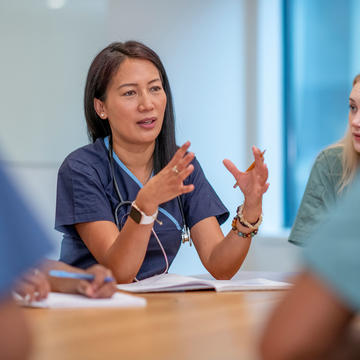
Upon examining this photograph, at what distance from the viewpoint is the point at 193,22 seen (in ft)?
14.3

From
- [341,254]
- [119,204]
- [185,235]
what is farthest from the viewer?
[185,235]

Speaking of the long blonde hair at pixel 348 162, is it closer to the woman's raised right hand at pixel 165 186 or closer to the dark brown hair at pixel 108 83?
the dark brown hair at pixel 108 83

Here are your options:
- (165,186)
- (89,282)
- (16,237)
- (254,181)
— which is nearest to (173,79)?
(254,181)

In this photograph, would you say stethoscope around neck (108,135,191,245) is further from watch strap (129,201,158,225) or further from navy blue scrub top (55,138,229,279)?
watch strap (129,201,158,225)

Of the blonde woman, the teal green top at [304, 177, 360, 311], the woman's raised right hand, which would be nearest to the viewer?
the teal green top at [304, 177, 360, 311]

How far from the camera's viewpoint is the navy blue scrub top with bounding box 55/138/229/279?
6.37 ft

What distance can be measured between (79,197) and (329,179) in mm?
1024

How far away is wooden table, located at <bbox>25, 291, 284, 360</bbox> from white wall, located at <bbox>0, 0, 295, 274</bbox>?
6.41ft

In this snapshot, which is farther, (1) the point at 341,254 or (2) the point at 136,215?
(2) the point at 136,215

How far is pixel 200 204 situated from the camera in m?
2.14

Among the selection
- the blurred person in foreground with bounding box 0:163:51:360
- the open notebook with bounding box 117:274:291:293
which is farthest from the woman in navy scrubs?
the blurred person in foreground with bounding box 0:163:51:360

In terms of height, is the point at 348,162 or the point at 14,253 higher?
the point at 14,253

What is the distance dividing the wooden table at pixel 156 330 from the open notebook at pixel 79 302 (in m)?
0.03

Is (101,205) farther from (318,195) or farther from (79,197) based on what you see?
(318,195)
